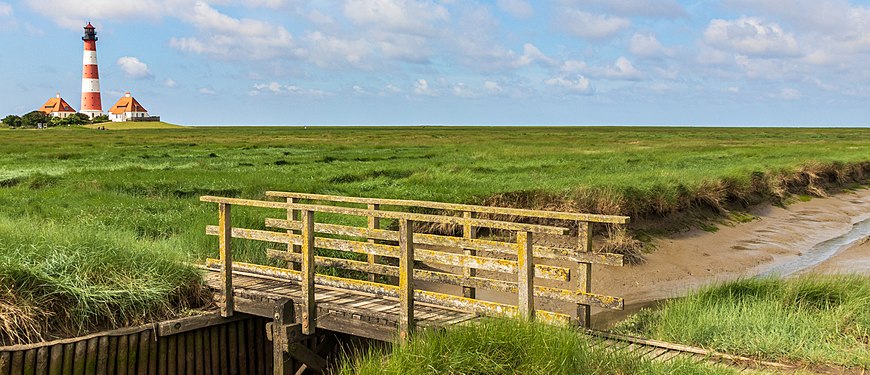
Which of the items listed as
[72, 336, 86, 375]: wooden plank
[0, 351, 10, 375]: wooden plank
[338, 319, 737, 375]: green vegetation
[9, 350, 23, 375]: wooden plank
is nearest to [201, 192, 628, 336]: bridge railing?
[338, 319, 737, 375]: green vegetation

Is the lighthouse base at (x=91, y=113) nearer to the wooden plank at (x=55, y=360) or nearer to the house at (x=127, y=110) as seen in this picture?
the house at (x=127, y=110)

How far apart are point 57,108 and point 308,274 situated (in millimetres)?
159903

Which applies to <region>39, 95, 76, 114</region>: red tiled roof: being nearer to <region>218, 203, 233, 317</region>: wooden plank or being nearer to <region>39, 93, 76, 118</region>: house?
<region>39, 93, 76, 118</region>: house

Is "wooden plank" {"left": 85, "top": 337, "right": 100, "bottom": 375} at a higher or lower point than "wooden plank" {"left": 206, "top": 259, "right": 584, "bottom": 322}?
lower

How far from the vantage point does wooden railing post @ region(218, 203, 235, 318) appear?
33.4 feet

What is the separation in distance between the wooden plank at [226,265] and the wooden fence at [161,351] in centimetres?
22

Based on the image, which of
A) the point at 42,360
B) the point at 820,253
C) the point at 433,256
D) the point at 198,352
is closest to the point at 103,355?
the point at 42,360

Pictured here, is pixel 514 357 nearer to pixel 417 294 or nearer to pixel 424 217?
pixel 424 217

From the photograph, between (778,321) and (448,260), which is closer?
(448,260)

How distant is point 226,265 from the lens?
33.5ft

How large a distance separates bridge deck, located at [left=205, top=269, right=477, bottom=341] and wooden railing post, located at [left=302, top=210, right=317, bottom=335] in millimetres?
125

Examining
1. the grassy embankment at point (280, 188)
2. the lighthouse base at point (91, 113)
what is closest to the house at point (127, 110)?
the lighthouse base at point (91, 113)

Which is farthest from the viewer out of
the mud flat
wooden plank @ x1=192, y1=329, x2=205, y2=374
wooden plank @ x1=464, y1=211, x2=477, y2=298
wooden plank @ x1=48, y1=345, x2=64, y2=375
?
the mud flat

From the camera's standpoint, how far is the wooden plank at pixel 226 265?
10195 millimetres
